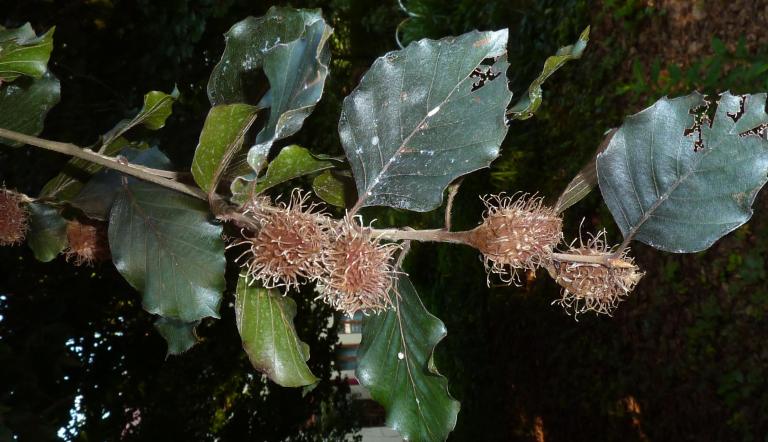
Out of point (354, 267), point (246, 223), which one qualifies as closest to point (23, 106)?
point (246, 223)

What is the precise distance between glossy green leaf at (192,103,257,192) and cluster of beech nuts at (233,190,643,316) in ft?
0.19

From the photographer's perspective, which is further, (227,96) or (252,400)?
(252,400)

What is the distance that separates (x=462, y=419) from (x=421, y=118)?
2910 mm

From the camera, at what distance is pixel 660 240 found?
625mm

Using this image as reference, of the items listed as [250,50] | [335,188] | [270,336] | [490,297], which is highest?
[250,50]

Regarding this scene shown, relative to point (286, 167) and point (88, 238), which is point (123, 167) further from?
point (88, 238)

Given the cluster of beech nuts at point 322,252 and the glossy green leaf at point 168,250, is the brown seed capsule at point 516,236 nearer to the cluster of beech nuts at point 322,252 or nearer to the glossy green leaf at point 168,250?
the cluster of beech nuts at point 322,252

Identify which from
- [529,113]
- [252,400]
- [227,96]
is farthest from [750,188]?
[252,400]

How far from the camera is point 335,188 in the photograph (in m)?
0.72

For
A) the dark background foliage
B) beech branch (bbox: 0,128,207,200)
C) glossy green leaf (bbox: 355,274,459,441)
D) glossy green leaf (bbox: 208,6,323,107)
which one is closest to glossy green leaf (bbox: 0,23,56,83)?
beech branch (bbox: 0,128,207,200)

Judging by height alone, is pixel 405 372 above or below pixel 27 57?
below

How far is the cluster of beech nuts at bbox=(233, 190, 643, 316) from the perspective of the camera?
0.61 metres

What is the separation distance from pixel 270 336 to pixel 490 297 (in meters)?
2.53

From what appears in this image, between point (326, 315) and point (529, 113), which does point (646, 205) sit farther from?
point (326, 315)
